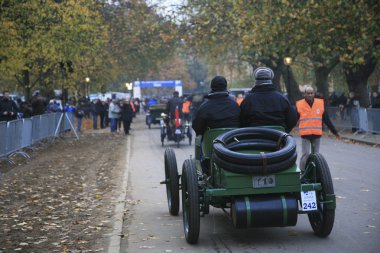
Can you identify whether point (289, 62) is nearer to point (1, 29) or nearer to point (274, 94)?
point (1, 29)

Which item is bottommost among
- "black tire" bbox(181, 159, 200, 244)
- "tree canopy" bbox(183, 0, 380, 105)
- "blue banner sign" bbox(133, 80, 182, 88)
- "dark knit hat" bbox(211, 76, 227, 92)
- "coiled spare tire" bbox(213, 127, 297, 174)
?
"black tire" bbox(181, 159, 200, 244)

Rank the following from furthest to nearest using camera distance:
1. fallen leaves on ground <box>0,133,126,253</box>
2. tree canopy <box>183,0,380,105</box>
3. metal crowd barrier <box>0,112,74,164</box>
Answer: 1. tree canopy <box>183,0,380,105</box>
2. metal crowd barrier <box>0,112,74,164</box>
3. fallen leaves on ground <box>0,133,126,253</box>

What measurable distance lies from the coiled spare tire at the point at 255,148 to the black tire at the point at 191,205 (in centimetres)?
33

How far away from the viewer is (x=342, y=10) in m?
25.3

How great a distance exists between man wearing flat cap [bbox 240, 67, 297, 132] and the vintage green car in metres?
0.41

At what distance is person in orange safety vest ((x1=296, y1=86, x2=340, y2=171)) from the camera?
12227 millimetres

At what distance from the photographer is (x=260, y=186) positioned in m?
7.33

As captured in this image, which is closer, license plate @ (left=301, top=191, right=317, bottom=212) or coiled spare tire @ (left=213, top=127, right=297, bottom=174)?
coiled spare tire @ (left=213, top=127, right=297, bottom=174)

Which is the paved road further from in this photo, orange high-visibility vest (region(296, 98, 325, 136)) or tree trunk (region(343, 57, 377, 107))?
tree trunk (region(343, 57, 377, 107))

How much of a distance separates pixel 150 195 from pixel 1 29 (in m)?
9.25

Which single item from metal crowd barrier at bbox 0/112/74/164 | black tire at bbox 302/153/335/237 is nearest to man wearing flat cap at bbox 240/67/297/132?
black tire at bbox 302/153/335/237

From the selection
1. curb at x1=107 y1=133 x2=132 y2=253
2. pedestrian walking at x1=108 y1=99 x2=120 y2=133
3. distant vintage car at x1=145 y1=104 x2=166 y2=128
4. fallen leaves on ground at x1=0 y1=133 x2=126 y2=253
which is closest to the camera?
curb at x1=107 y1=133 x2=132 y2=253

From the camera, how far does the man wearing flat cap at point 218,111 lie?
336 inches

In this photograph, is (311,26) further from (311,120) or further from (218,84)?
(218,84)
